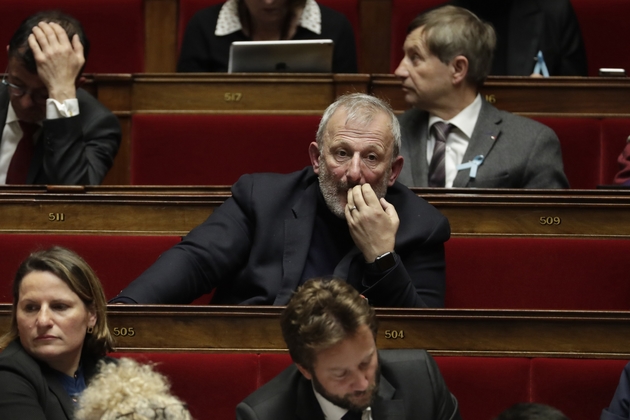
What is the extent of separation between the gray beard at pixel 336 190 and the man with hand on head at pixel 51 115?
0.44 m

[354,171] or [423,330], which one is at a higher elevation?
[354,171]

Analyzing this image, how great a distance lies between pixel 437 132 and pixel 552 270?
1.07 ft

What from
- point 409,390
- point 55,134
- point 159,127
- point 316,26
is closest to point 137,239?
point 55,134

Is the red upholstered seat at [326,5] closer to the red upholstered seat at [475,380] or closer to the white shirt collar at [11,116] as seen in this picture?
the white shirt collar at [11,116]

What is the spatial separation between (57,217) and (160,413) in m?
0.65

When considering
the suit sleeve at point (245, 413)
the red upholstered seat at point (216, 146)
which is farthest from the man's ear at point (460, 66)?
the suit sleeve at point (245, 413)

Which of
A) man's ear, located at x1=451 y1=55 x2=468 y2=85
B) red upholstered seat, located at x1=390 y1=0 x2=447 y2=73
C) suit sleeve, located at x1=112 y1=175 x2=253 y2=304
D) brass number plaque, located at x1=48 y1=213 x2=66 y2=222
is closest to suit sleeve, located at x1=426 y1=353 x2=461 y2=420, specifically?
suit sleeve, located at x1=112 y1=175 x2=253 y2=304

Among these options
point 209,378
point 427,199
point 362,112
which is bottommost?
point 209,378

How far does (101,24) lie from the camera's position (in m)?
1.87

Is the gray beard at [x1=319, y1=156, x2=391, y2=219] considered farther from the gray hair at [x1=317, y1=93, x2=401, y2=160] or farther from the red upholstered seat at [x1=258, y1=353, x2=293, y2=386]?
the red upholstered seat at [x1=258, y1=353, x2=293, y2=386]

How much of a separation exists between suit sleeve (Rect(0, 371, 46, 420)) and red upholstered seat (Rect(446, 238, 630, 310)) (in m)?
0.55

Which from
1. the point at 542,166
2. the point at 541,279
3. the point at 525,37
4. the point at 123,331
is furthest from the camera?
the point at 525,37

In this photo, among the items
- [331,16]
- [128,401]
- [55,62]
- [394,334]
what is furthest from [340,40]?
[128,401]

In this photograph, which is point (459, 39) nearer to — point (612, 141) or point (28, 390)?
point (612, 141)
